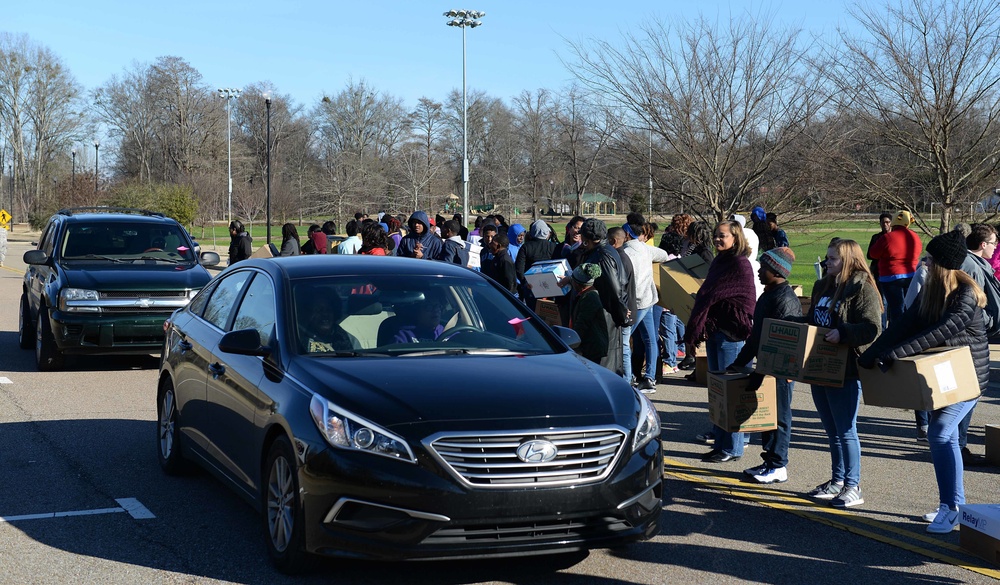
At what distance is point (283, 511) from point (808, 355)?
342cm

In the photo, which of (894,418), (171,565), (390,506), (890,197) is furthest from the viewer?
(890,197)

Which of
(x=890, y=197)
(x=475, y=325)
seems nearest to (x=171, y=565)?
(x=475, y=325)

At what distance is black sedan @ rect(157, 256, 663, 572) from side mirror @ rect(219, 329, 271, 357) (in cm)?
1

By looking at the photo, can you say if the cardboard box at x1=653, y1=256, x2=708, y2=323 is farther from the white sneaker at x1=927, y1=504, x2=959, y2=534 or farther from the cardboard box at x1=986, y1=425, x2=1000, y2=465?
the white sneaker at x1=927, y1=504, x2=959, y2=534

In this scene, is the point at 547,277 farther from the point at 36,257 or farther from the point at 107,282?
the point at 36,257

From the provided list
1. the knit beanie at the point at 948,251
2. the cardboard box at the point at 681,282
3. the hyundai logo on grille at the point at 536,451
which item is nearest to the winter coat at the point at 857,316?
the knit beanie at the point at 948,251

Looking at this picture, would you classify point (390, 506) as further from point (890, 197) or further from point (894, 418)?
point (890, 197)

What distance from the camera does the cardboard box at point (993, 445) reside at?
7.72m

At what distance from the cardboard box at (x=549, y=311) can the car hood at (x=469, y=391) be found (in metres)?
5.40

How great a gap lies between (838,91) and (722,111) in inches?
88.7

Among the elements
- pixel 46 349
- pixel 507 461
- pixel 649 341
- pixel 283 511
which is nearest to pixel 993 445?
pixel 649 341

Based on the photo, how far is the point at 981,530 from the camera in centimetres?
545

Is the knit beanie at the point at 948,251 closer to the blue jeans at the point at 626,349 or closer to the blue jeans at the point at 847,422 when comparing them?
the blue jeans at the point at 847,422

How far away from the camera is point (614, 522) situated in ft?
16.0
